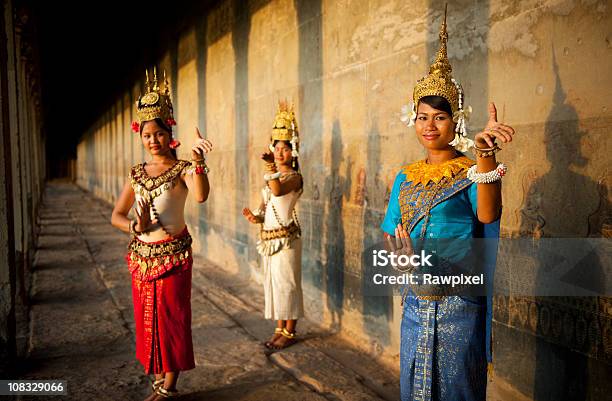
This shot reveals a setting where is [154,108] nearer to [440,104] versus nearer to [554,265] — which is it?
[440,104]

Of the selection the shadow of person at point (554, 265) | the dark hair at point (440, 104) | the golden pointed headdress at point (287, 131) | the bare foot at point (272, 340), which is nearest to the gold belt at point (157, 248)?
the golden pointed headdress at point (287, 131)

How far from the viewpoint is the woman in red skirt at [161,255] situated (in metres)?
2.94

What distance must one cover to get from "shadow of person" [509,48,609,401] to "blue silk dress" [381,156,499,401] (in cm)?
70

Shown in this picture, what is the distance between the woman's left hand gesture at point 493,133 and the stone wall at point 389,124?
88cm

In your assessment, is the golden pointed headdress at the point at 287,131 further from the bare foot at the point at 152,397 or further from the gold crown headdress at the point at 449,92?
the bare foot at the point at 152,397

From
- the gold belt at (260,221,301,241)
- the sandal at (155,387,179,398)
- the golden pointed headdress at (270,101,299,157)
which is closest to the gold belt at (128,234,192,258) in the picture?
the sandal at (155,387,179,398)

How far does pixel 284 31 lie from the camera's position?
5.41m

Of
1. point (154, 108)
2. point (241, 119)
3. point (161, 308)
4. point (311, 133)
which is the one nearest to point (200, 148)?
point (154, 108)

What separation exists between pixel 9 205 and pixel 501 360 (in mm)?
3945

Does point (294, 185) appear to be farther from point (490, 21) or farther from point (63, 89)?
point (63, 89)

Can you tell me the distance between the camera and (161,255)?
294cm

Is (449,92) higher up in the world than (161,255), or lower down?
higher up

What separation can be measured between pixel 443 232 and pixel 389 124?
6.22 feet

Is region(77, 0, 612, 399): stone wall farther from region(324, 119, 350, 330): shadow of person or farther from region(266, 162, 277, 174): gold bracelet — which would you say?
region(266, 162, 277, 174): gold bracelet
